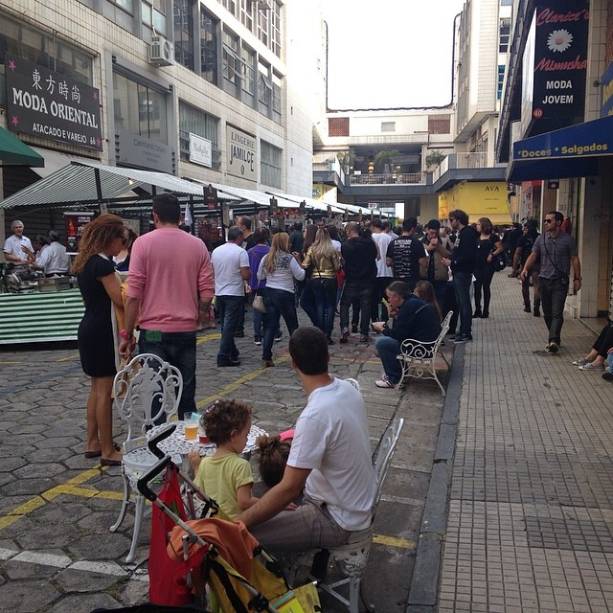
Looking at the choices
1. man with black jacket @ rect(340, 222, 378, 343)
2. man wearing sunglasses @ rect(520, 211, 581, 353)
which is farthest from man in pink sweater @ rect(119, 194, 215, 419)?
man wearing sunglasses @ rect(520, 211, 581, 353)

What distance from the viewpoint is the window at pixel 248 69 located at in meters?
30.3

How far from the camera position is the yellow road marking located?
3598mm

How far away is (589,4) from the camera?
32.4 ft

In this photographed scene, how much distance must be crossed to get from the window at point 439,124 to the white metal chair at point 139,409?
68.9 metres

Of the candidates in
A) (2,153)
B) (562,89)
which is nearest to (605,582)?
(562,89)

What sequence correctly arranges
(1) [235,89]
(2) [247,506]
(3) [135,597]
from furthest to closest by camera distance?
(1) [235,89] → (3) [135,597] → (2) [247,506]

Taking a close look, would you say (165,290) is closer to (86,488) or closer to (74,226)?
(86,488)

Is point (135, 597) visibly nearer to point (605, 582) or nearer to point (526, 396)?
point (605, 582)

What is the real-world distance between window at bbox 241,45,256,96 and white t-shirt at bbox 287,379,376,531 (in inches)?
1179

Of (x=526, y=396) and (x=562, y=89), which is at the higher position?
(x=562, y=89)

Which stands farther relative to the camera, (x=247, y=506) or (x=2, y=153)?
(x=2, y=153)

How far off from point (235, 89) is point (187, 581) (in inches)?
1160

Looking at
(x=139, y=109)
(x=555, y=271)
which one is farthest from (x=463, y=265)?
(x=139, y=109)

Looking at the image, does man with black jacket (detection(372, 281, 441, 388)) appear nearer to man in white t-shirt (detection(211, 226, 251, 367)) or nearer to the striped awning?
man in white t-shirt (detection(211, 226, 251, 367))
